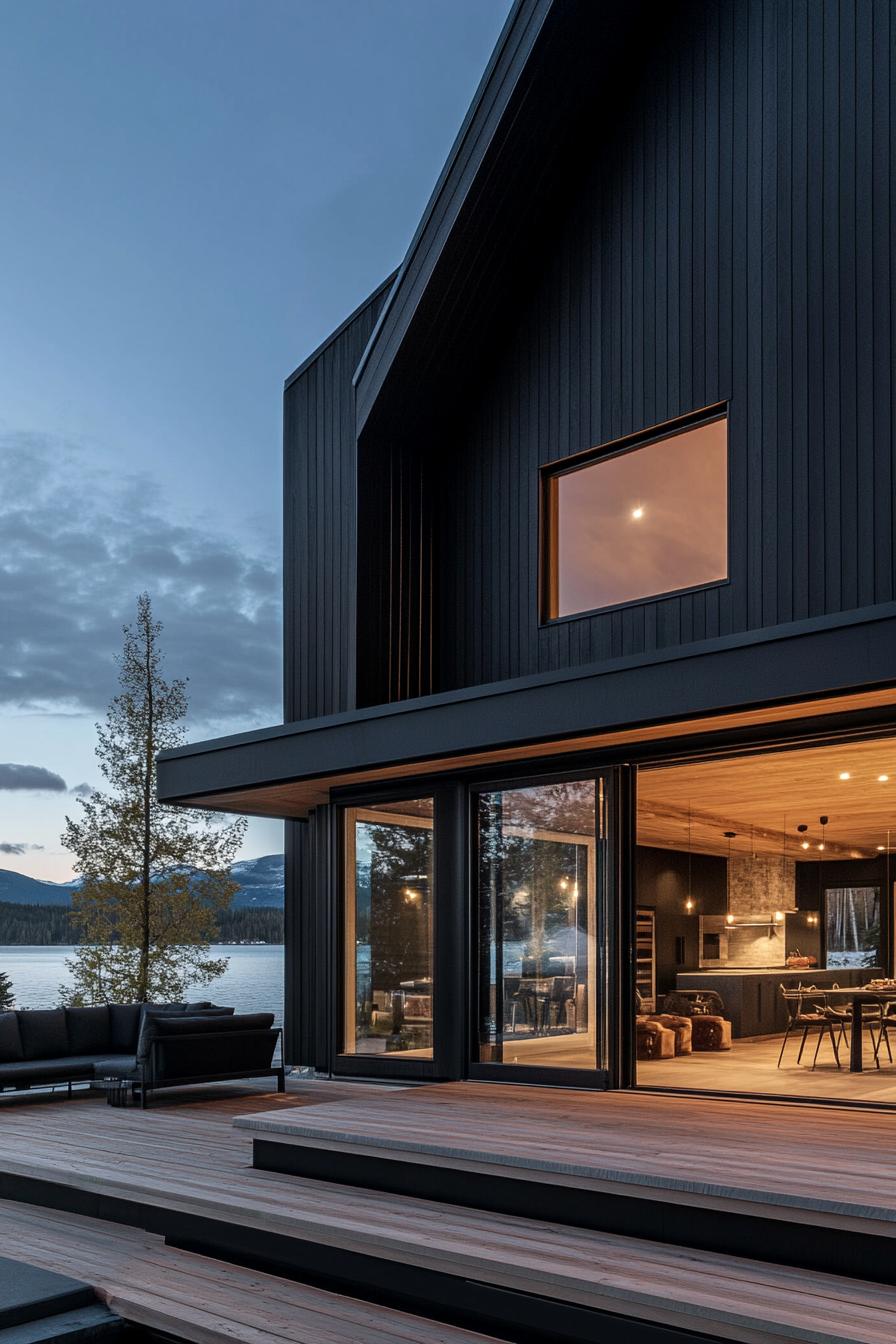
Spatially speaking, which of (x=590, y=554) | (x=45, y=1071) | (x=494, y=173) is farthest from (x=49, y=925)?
(x=494, y=173)

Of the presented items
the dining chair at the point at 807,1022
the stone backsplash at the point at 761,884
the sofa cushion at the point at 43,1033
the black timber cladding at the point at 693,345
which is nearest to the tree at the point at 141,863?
the sofa cushion at the point at 43,1033

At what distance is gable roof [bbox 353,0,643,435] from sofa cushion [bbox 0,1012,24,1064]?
5.99 m

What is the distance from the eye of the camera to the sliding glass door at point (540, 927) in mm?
8797

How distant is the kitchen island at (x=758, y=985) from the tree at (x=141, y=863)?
7872mm

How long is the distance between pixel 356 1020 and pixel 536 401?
5445 millimetres

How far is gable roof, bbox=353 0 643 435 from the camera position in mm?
9680

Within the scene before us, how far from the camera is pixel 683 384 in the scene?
30.1ft

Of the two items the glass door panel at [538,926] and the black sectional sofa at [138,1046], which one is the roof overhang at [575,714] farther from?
the black sectional sofa at [138,1046]

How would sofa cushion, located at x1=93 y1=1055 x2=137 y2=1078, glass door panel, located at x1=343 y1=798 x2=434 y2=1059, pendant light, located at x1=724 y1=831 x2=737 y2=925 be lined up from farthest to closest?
1. pendant light, located at x1=724 y1=831 x2=737 y2=925
2. sofa cushion, located at x1=93 y1=1055 x2=137 y2=1078
3. glass door panel, located at x1=343 y1=798 x2=434 y2=1059

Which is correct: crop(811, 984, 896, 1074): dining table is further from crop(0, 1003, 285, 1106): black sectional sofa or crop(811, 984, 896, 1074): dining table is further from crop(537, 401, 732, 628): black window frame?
crop(0, 1003, 285, 1106): black sectional sofa

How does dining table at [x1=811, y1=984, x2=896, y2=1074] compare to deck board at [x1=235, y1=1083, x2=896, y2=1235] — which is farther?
dining table at [x1=811, y1=984, x2=896, y2=1074]

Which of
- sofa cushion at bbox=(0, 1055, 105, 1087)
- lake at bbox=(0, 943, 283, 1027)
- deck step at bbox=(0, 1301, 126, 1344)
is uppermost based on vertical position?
sofa cushion at bbox=(0, 1055, 105, 1087)

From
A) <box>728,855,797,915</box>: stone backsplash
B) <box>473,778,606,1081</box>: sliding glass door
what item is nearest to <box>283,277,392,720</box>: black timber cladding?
<box>473,778,606,1081</box>: sliding glass door

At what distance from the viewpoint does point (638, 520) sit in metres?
9.52
